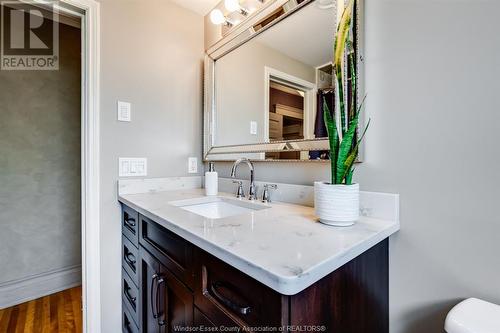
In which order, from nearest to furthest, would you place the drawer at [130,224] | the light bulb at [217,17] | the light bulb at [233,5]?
1. the drawer at [130,224]
2. the light bulb at [233,5]
3. the light bulb at [217,17]

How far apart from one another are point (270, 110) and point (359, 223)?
731 mm

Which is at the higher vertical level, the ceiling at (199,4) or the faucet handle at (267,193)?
the ceiling at (199,4)

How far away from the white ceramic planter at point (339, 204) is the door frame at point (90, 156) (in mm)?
1196

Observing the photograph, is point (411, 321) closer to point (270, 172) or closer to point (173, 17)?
point (270, 172)

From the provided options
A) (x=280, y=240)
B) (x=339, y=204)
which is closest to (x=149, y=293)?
(x=280, y=240)

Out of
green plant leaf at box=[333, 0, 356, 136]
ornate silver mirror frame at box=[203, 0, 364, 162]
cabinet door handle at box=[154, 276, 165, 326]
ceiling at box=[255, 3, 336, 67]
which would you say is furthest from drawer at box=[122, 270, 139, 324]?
ceiling at box=[255, 3, 336, 67]

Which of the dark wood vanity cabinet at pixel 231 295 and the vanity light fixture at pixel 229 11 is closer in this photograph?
the dark wood vanity cabinet at pixel 231 295

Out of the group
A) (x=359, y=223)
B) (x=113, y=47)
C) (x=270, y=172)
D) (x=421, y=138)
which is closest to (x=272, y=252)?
(x=359, y=223)

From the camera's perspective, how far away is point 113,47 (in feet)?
4.50

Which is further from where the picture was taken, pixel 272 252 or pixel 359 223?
pixel 359 223

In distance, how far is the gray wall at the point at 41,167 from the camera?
1786mm

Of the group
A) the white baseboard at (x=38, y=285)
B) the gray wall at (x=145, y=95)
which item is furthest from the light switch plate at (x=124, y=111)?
the white baseboard at (x=38, y=285)

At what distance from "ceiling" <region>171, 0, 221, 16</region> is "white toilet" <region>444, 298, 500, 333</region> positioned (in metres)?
1.87

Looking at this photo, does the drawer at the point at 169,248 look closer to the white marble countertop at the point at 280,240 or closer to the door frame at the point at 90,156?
the white marble countertop at the point at 280,240
